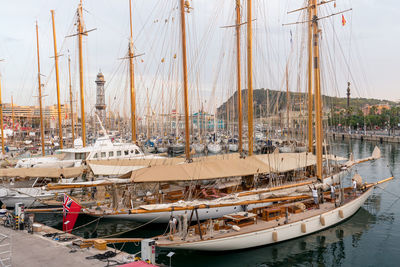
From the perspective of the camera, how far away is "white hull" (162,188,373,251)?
15.0 meters

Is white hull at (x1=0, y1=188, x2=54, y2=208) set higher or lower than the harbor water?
higher

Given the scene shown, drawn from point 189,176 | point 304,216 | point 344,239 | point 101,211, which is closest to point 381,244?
point 344,239

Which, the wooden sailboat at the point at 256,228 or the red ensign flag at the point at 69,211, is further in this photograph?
the red ensign flag at the point at 69,211

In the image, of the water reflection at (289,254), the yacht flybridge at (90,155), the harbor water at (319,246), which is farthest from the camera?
the yacht flybridge at (90,155)

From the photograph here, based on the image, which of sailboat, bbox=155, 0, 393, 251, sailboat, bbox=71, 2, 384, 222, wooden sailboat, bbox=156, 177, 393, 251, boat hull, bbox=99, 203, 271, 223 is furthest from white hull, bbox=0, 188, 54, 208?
wooden sailboat, bbox=156, 177, 393, 251

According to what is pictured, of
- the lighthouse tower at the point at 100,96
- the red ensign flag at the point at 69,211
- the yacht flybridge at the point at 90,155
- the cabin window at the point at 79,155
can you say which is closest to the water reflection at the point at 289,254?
the red ensign flag at the point at 69,211

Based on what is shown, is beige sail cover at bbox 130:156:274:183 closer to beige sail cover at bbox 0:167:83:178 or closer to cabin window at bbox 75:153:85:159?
beige sail cover at bbox 0:167:83:178

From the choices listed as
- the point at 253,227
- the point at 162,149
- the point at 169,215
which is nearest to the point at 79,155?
the point at 169,215

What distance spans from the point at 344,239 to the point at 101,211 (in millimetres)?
14661

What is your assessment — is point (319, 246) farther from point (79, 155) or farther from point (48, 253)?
point (79, 155)

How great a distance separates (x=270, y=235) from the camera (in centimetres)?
1670

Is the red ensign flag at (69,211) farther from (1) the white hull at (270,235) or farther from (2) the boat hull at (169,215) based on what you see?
(1) the white hull at (270,235)

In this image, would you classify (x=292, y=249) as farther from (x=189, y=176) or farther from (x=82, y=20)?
(x=82, y=20)

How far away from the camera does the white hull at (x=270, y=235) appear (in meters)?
15.0
